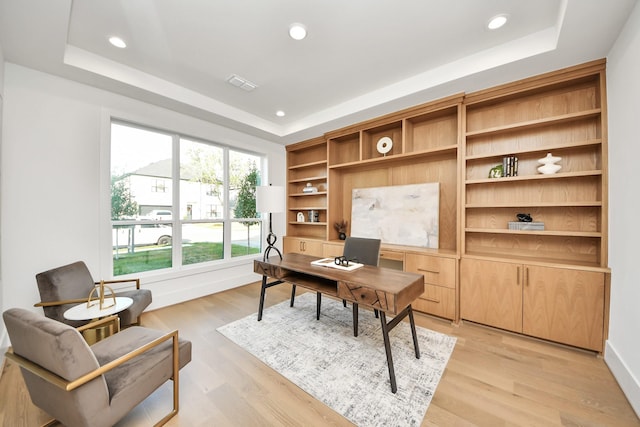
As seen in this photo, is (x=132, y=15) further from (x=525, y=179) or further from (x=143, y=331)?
(x=525, y=179)

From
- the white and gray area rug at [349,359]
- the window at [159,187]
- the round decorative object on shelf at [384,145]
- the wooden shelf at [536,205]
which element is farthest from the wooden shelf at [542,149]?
the window at [159,187]

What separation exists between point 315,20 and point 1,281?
361 cm

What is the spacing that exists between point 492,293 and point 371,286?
1.69 m

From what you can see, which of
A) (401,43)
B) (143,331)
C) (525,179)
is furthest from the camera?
(525,179)

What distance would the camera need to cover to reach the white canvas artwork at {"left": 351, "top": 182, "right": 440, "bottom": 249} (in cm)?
328

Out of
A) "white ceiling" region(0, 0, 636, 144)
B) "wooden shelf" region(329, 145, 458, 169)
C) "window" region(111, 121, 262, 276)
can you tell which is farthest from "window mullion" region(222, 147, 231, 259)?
"wooden shelf" region(329, 145, 458, 169)

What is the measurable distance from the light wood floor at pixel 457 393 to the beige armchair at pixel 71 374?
1.26 feet

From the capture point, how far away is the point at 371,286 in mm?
1825

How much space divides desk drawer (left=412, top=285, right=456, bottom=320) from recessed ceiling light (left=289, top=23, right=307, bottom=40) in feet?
9.82

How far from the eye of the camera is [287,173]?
506cm

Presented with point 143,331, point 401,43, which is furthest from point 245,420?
point 401,43

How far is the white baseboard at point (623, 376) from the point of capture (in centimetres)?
157

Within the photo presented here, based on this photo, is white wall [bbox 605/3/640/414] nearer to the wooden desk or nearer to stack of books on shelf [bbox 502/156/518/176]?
stack of books on shelf [bbox 502/156/518/176]

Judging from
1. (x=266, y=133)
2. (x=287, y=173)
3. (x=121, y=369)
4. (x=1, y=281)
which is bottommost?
(x=121, y=369)
